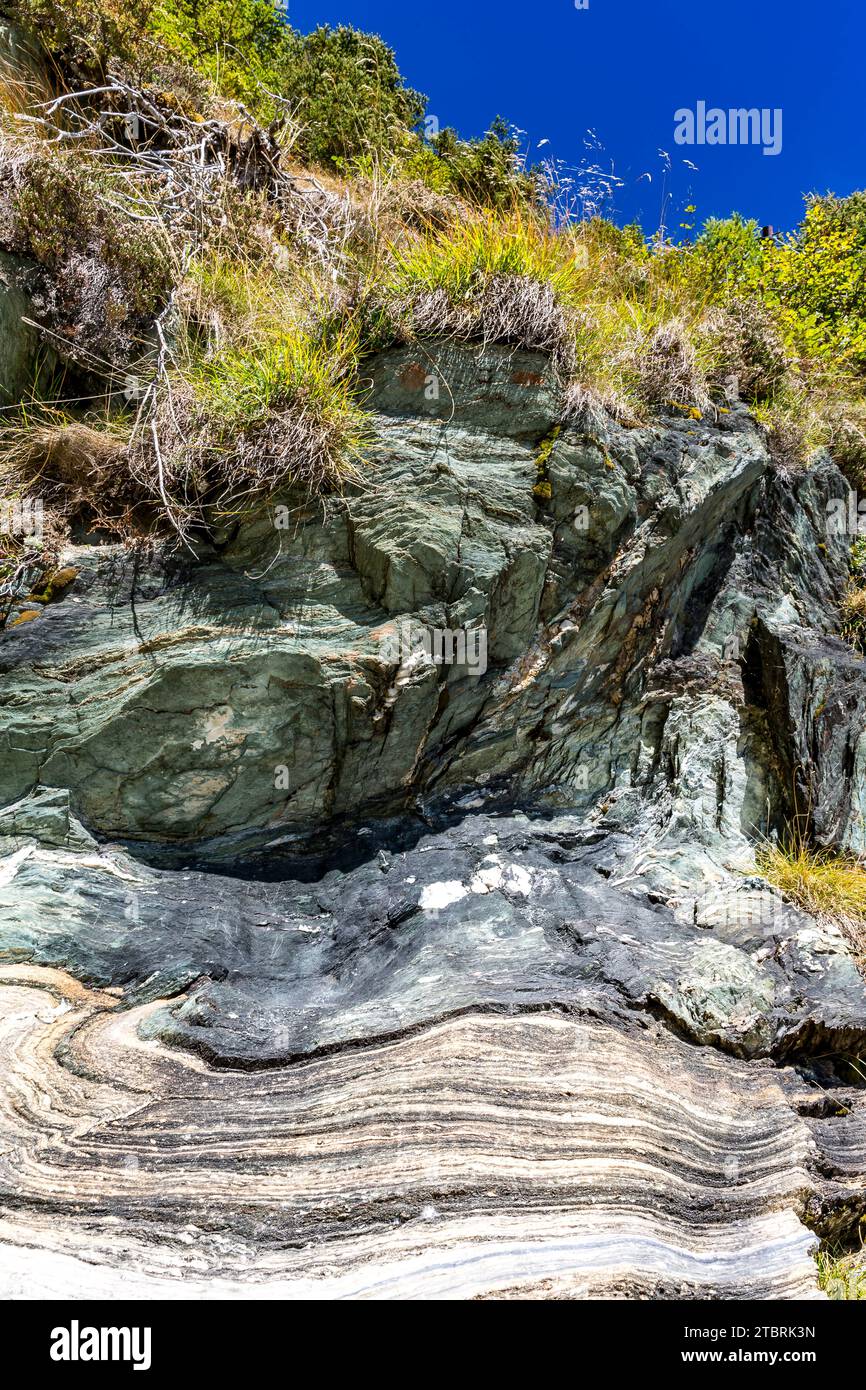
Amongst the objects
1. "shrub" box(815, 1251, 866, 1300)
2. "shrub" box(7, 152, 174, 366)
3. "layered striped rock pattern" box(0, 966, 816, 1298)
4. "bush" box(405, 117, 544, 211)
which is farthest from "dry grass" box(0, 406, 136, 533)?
"shrub" box(815, 1251, 866, 1300)

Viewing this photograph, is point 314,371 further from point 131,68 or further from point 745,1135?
point 745,1135

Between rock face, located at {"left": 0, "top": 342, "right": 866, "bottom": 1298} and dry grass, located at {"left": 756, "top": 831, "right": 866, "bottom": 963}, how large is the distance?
19 cm

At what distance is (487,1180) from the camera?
9.21 feet

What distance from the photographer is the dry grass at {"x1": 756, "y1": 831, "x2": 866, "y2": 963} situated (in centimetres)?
485

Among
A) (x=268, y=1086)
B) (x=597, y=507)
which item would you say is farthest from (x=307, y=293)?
(x=268, y=1086)

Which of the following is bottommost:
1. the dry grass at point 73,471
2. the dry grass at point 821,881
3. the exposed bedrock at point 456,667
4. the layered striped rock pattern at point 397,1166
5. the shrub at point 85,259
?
the layered striped rock pattern at point 397,1166

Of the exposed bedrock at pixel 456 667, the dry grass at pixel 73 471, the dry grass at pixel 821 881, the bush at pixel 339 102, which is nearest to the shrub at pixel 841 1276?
the dry grass at pixel 821 881

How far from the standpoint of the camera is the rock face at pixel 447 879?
2756 millimetres

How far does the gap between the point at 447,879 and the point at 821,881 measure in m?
2.75

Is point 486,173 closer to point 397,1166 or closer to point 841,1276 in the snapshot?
point 397,1166

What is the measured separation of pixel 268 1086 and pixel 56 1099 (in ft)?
2.87

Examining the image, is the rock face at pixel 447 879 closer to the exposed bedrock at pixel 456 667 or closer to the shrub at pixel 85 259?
the exposed bedrock at pixel 456 667

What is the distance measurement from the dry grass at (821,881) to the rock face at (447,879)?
0.19 meters

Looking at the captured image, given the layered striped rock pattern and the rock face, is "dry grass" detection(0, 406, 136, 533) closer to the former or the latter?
the rock face
